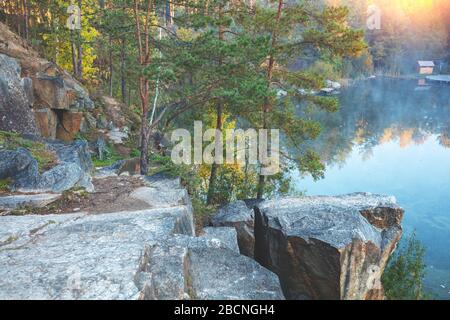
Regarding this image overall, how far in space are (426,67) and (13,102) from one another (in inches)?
4015

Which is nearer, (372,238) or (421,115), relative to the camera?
(372,238)

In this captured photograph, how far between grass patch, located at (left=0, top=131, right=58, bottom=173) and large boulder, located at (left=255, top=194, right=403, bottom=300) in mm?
7211

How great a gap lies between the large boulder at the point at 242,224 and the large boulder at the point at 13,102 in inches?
355

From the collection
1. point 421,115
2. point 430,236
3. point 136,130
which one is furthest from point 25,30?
point 421,115

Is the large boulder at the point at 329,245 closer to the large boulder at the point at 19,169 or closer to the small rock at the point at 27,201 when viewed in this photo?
the small rock at the point at 27,201

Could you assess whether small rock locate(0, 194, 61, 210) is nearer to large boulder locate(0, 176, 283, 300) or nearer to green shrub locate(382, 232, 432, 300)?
large boulder locate(0, 176, 283, 300)

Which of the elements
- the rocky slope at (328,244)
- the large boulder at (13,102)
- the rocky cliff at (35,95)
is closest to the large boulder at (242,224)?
the rocky slope at (328,244)

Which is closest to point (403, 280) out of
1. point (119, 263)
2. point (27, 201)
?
point (119, 263)

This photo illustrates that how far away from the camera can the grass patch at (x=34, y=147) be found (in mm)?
12727

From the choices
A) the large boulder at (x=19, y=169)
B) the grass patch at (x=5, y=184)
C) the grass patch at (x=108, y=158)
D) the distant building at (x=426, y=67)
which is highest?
the distant building at (x=426, y=67)

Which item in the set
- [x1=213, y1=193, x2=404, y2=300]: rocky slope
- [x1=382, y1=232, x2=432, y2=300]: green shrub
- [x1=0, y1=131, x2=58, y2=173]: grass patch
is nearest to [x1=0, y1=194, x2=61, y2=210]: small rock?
[x1=0, y1=131, x2=58, y2=173]: grass patch
